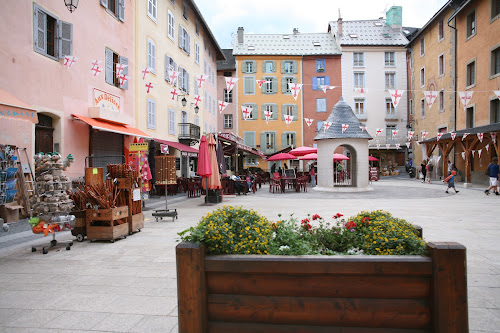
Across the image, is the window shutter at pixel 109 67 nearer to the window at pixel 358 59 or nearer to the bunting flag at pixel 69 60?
the bunting flag at pixel 69 60

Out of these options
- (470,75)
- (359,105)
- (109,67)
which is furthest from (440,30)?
(109,67)

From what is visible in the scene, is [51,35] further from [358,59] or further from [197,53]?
[358,59]

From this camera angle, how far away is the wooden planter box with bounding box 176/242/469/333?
1.86 metres

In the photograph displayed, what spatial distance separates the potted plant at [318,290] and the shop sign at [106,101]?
11.9 m

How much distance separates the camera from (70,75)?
1098 cm

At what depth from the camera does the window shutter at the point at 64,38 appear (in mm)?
10531

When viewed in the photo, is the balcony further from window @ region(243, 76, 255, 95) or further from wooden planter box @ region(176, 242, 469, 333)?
wooden planter box @ region(176, 242, 469, 333)

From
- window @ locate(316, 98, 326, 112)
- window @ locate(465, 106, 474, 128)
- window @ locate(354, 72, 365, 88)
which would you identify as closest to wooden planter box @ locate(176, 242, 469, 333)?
window @ locate(465, 106, 474, 128)

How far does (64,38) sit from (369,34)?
32561 millimetres

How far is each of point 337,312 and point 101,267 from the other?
3.66 metres

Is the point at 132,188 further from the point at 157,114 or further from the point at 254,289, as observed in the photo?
the point at 157,114

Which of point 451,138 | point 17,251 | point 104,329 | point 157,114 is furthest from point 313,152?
point 104,329

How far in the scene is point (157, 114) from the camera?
17250mm

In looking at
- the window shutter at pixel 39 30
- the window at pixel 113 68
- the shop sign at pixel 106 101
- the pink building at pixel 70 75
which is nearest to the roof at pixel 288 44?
the pink building at pixel 70 75
